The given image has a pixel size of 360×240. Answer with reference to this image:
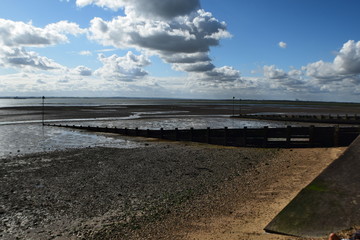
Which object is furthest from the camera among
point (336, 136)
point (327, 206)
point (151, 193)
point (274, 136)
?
point (274, 136)

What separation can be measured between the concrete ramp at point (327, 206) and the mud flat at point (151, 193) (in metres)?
0.62

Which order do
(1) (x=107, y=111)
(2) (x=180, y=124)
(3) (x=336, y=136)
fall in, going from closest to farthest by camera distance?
(3) (x=336, y=136), (2) (x=180, y=124), (1) (x=107, y=111)

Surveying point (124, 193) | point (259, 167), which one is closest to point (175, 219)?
point (124, 193)

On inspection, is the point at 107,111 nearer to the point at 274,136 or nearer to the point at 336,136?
the point at 274,136

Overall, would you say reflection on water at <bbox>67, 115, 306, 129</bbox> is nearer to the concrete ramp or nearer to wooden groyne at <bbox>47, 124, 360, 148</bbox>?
wooden groyne at <bbox>47, 124, 360, 148</bbox>

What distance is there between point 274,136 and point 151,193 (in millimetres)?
13750

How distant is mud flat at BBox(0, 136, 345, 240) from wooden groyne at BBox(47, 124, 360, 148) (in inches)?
90.6

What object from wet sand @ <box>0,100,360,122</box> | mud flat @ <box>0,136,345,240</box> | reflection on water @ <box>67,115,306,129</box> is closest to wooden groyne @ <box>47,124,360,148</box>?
mud flat @ <box>0,136,345,240</box>

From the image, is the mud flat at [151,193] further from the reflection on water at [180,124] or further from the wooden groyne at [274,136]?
the reflection on water at [180,124]

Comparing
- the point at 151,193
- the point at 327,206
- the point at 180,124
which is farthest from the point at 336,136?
the point at 180,124

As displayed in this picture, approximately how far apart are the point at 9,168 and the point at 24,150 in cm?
674

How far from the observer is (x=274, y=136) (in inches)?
864

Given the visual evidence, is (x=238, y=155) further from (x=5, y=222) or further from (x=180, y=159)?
(x=5, y=222)

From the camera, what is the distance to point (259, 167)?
1528 centimetres
